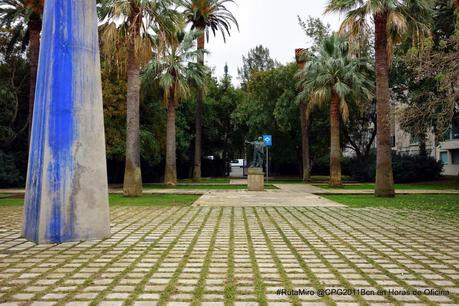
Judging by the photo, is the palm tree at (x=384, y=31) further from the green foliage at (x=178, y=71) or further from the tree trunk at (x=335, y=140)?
the green foliage at (x=178, y=71)

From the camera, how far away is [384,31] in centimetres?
1752

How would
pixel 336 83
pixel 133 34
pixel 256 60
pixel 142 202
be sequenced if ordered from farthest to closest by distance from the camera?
pixel 256 60, pixel 336 83, pixel 133 34, pixel 142 202

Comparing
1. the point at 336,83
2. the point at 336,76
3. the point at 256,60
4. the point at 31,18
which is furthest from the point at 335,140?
the point at 256,60

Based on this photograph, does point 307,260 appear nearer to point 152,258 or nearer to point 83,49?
point 152,258

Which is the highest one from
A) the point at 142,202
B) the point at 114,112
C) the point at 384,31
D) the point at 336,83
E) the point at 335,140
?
the point at 384,31

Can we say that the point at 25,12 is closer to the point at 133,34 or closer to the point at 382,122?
the point at 133,34

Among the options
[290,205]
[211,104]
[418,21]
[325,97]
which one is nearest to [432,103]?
[290,205]

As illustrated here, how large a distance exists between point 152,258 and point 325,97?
20628mm

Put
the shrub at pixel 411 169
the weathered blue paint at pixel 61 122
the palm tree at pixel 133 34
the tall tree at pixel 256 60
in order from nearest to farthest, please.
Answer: the weathered blue paint at pixel 61 122, the palm tree at pixel 133 34, the shrub at pixel 411 169, the tall tree at pixel 256 60

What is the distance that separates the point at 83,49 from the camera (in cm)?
749

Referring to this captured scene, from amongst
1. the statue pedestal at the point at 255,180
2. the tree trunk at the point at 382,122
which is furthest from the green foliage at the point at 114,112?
the tree trunk at the point at 382,122

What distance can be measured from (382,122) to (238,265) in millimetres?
13020

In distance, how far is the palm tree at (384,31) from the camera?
55.7 feet

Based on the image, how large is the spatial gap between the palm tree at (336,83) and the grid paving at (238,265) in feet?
52.1
